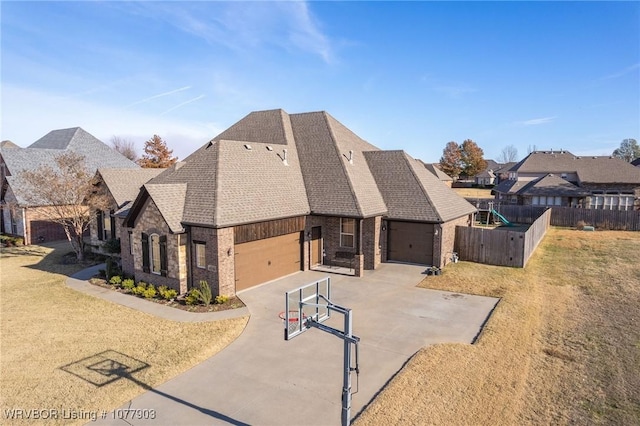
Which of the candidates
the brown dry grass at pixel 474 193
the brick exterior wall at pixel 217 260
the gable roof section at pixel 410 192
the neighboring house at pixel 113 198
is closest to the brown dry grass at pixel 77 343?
the brick exterior wall at pixel 217 260

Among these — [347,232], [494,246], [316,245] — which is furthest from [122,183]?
[494,246]

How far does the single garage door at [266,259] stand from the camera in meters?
17.9

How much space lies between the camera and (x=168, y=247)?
17516mm

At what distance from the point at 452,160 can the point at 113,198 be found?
8391 centimetres

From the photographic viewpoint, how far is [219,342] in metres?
12.7

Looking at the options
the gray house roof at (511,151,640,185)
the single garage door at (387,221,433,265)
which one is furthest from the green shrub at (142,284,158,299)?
the gray house roof at (511,151,640,185)

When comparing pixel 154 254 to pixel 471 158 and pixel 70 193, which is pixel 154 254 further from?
pixel 471 158

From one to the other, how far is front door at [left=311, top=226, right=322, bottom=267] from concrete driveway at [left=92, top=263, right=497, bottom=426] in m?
4.42

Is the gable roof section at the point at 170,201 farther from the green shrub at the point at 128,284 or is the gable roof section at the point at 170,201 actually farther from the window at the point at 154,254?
the green shrub at the point at 128,284

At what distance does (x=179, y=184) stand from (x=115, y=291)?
18.9ft

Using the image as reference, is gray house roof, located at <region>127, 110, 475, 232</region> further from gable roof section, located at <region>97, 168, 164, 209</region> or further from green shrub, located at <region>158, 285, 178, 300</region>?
gable roof section, located at <region>97, 168, 164, 209</region>

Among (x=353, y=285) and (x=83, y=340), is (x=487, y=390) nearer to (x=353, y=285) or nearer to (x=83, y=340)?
(x=353, y=285)

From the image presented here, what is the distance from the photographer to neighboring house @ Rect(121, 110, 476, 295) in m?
17.4

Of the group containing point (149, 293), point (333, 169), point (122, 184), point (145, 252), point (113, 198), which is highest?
point (333, 169)
